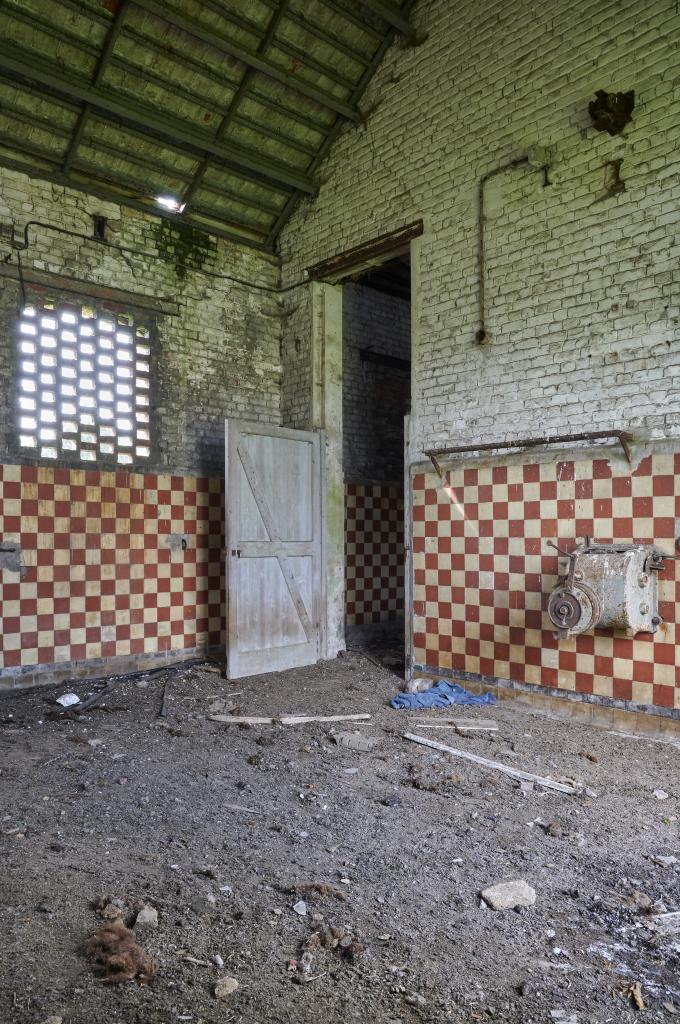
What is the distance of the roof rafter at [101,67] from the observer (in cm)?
517

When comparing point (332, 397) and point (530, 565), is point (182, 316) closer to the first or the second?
point (332, 397)

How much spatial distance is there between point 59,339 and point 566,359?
4.31 metres

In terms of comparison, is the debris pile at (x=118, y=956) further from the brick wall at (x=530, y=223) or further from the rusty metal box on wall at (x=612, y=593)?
the brick wall at (x=530, y=223)

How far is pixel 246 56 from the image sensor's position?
18.7 ft

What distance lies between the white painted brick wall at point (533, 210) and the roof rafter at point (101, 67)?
93.1 inches

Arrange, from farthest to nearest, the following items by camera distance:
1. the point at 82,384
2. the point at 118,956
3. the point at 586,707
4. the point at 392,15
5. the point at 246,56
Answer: the point at 82,384 < the point at 392,15 < the point at 246,56 < the point at 586,707 < the point at 118,956

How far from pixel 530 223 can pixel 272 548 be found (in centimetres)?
357

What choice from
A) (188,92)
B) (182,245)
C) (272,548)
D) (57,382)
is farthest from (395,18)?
(272,548)

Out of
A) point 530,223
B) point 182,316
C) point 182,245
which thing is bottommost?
point 182,316

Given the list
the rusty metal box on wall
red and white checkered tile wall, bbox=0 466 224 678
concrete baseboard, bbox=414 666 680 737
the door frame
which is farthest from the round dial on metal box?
red and white checkered tile wall, bbox=0 466 224 678

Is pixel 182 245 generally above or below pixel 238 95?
below

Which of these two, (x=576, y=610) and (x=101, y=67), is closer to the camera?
(x=576, y=610)

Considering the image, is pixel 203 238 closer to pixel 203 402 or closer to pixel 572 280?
pixel 203 402

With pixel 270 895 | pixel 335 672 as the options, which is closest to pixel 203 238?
pixel 335 672
